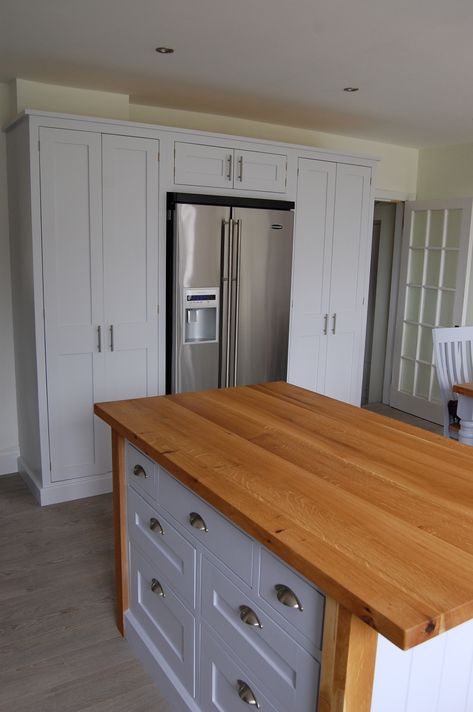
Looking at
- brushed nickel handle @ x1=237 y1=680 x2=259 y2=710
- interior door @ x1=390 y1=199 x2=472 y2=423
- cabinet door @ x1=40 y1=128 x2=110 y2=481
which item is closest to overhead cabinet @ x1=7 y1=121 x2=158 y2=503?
cabinet door @ x1=40 y1=128 x2=110 y2=481

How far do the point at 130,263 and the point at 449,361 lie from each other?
2017 millimetres

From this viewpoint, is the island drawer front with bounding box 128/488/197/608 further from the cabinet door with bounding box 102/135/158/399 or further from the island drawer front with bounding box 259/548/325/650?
the cabinet door with bounding box 102/135/158/399

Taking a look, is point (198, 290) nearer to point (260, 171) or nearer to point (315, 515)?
point (260, 171)

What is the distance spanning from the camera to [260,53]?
2.84m

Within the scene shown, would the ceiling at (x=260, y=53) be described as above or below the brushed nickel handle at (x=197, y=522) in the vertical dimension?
above

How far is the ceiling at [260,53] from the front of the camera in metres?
Result: 2.34

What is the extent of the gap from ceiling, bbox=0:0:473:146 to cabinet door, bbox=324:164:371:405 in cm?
51

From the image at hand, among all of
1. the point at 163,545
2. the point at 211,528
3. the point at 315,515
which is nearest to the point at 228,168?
the point at 163,545

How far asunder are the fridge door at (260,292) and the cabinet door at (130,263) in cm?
55

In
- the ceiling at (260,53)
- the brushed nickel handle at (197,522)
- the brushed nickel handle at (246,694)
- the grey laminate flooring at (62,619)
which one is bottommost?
the grey laminate flooring at (62,619)

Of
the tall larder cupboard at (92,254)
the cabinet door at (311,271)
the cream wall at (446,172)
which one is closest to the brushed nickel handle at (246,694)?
the tall larder cupboard at (92,254)

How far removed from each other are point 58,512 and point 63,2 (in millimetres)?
2592

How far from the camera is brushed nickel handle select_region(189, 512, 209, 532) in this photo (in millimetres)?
1660

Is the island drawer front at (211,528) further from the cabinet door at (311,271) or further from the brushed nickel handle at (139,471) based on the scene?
the cabinet door at (311,271)
